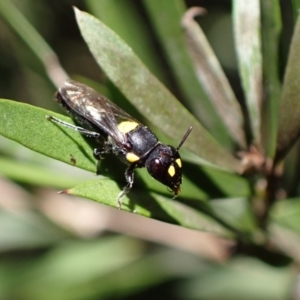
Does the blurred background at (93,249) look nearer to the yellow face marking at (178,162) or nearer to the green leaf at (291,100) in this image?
the yellow face marking at (178,162)

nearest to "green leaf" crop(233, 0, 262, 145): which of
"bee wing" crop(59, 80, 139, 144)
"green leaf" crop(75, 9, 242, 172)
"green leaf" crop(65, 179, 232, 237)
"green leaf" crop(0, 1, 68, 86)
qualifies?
"green leaf" crop(75, 9, 242, 172)

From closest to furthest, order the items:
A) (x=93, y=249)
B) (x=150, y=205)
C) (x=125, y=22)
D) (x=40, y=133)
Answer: (x=40, y=133) < (x=150, y=205) < (x=125, y=22) < (x=93, y=249)

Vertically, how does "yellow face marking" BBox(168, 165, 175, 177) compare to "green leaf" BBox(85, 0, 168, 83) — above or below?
below

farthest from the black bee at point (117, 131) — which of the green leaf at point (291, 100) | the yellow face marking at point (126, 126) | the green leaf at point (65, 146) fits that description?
the green leaf at point (291, 100)

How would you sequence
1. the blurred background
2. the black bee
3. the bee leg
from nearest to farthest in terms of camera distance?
the bee leg → the black bee → the blurred background

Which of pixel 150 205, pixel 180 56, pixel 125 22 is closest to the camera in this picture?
pixel 150 205

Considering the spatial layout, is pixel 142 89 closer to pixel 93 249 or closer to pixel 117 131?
pixel 117 131

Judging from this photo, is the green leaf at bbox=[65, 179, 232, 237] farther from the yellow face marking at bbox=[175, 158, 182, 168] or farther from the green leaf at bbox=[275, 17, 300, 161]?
the green leaf at bbox=[275, 17, 300, 161]

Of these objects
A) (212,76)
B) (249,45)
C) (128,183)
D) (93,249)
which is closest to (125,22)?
(212,76)
